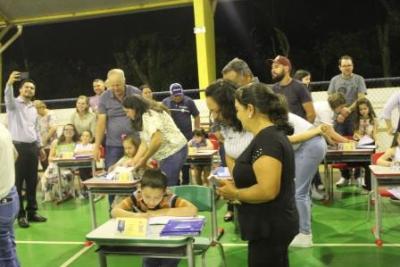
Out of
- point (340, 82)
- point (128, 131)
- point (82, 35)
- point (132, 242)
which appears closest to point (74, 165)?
point (128, 131)

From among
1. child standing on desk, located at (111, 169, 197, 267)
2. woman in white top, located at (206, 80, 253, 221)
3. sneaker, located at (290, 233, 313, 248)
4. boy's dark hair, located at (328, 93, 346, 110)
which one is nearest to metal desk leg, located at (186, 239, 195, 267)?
child standing on desk, located at (111, 169, 197, 267)

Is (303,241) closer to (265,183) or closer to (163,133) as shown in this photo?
(163,133)

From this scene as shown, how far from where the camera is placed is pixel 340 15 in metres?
19.9

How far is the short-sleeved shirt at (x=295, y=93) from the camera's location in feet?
15.8

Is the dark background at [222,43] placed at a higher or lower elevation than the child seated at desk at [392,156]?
higher

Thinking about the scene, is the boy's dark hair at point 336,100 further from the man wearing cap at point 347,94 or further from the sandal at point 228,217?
the sandal at point 228,217

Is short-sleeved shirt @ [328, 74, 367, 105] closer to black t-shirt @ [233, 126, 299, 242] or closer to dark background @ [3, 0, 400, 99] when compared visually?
black t-shirt @ [233, 126, 299, 242]

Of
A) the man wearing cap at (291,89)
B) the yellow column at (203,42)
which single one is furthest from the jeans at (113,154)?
the yellow column at (203,42)

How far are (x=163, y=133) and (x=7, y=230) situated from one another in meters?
1.64

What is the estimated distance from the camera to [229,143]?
3.54 m

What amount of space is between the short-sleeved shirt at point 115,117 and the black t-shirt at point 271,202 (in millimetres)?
2922

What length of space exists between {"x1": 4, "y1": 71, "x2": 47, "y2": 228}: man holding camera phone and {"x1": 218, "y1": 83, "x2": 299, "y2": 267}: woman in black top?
12.8ft

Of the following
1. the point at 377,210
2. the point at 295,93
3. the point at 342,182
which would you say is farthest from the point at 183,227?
the point at 342,182

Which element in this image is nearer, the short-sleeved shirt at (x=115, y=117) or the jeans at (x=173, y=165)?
the jeans at (x=173, y=165)
